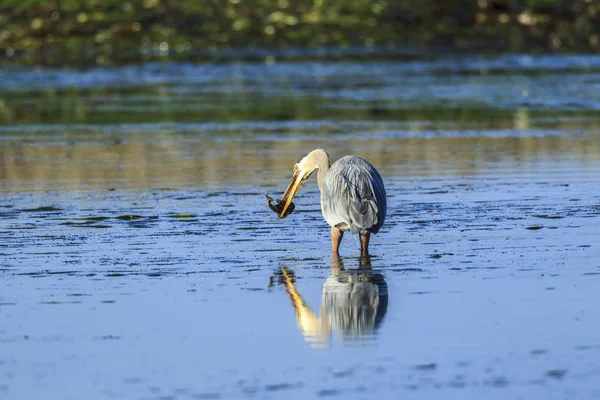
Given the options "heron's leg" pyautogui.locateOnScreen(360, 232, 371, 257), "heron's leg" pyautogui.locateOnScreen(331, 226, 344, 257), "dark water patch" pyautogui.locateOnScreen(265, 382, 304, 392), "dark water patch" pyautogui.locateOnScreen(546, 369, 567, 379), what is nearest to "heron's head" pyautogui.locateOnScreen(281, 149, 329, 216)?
"heron's leg" pyautogui.locateOnScreen(331, 226, 344, 257)

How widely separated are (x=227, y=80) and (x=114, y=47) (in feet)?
74.7

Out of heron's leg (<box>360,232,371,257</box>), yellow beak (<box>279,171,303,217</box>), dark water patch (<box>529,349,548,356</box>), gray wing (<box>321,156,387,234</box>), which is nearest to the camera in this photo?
A: dark water patch (<box>529,349,548,356</box>)

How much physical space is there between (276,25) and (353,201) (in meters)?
54.0

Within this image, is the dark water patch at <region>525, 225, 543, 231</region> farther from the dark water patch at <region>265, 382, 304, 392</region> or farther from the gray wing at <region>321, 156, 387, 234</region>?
the dark water patch at <region>265, 382, 304, 392</region>

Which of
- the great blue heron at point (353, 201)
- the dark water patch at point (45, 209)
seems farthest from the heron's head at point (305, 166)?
the dark water patch at point (45, 209)

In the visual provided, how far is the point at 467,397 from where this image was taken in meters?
7.49

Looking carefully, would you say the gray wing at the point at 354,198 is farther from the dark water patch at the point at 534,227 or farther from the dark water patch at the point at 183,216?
the dark water patch at the point at 183,216

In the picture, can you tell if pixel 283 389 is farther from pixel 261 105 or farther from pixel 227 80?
pixel 227 80

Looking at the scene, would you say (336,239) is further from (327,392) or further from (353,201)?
(327,392)

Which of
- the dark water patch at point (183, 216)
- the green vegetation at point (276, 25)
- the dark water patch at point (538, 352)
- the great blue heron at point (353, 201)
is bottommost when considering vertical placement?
the dark water patch at point (538, 352)

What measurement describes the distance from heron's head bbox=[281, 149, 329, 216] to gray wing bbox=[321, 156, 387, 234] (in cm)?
43

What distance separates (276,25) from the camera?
65188mm

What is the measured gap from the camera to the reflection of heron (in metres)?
9.24

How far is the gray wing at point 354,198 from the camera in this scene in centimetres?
1177
